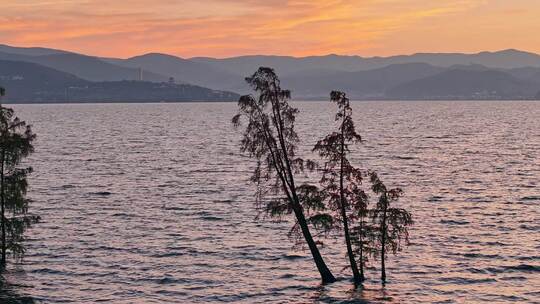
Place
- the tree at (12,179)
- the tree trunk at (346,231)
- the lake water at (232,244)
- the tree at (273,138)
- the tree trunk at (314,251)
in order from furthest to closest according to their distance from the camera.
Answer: the tree at (12,179) < the lake water at (232,244) < the tree trunk at (314,251) < the tree trunk at (346,231) < the tree at (273,138)

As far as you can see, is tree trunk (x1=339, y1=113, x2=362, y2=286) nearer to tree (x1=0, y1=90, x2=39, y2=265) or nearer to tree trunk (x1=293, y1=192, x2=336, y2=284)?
tree trunk (x1=293, y1=192, x2=336, y2=284)

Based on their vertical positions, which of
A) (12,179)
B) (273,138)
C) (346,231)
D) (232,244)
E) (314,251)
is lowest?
(232,244)

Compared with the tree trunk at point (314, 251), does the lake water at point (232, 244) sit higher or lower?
lower

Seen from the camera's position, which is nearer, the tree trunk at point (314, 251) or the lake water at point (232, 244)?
the tree trunk at point (314, 251)

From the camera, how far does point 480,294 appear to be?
4666 centimetres

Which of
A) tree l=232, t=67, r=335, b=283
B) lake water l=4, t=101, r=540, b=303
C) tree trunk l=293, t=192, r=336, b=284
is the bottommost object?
lake water l=4, t=101, r=540, b=303

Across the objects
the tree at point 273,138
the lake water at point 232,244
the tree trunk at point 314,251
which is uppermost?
the tree at point 273,138

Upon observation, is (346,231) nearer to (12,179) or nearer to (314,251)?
(314,251)

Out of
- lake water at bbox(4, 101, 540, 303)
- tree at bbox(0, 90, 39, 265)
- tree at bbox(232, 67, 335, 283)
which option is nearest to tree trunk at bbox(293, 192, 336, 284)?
tree at bbox(232, 67, 335, 283)

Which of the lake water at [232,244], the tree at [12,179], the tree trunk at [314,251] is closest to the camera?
the tree trunk at [314,251]

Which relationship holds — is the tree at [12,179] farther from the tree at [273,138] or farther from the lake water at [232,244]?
the tree at [273,138]

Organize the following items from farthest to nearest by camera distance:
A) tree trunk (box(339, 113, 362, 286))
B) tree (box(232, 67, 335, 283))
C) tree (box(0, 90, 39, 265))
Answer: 1. tree (box(0, 90, 39, 265))
2. tree trunk (box(339, 113, 362, 286))
3. tree (box(232, 67, 335, 283))

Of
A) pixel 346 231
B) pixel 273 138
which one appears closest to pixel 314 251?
pixel 346 231

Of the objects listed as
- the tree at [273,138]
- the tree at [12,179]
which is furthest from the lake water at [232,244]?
the tree at [273,138]
